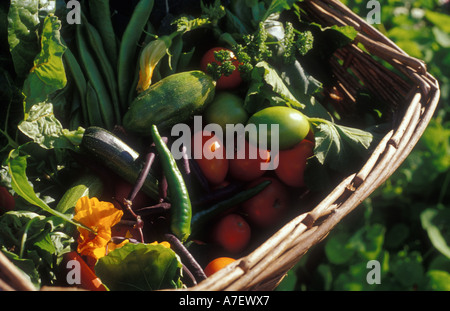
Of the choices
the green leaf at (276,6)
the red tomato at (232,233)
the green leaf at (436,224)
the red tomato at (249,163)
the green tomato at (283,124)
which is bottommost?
the green leaf at (436,224)

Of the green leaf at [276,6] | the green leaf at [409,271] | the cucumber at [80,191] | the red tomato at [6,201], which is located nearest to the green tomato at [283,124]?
the green leaf at [276,6]

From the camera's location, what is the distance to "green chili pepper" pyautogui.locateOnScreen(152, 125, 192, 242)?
1142mm

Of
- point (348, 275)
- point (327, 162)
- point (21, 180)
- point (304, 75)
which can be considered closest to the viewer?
point (21, 180)

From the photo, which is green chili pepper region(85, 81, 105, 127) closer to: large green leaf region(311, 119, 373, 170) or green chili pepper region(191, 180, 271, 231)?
green chili pepper region(191, 180, 271, 231)

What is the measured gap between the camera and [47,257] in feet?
3.40

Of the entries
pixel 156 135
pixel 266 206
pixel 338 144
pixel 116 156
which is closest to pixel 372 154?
pixel 338 144

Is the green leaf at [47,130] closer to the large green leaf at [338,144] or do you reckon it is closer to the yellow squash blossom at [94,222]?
the yellow squash blossom at [94,222]

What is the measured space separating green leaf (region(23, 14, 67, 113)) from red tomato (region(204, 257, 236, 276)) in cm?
61

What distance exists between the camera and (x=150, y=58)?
1324 millimetres

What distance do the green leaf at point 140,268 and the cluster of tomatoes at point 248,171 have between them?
11.2 inches

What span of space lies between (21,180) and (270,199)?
69 centimetres

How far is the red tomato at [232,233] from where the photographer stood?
4.10ft
